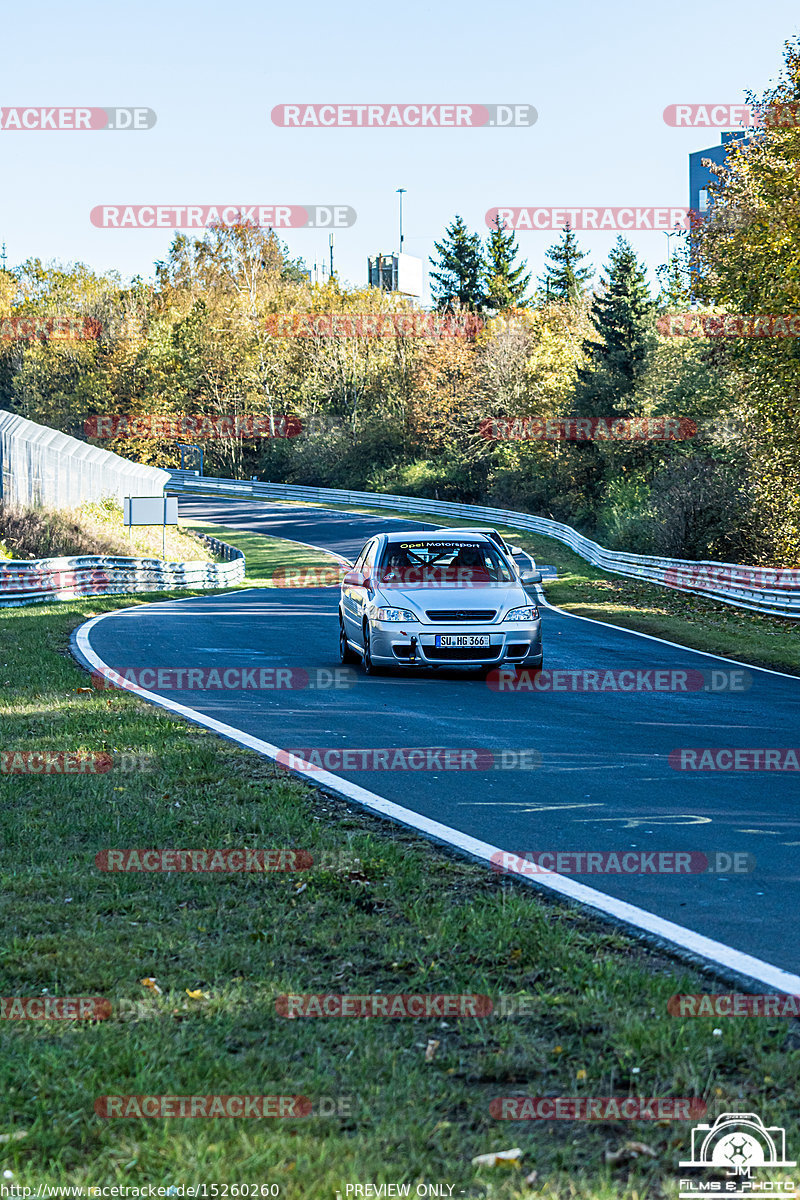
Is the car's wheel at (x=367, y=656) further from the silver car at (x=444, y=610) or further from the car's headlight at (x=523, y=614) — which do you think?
the car's headlight at (x=523, y=614)

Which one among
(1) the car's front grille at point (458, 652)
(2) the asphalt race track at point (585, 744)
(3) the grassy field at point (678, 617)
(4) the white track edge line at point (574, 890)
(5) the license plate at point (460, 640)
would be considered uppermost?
(5) the license plate at point (460, 640)

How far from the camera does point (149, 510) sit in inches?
1271

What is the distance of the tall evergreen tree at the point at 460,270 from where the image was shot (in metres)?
91.5

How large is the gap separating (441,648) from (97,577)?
54.7 ft

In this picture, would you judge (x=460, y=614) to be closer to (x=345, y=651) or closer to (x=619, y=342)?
(x=345, y=651)

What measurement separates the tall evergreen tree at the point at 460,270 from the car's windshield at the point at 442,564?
79.4m

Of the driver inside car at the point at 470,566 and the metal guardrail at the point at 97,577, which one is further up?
the driver inside car at the point at 470,566

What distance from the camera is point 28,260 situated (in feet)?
333

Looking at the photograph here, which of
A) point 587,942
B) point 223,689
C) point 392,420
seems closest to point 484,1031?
point 587,942

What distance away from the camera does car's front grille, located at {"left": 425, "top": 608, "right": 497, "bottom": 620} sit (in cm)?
1358

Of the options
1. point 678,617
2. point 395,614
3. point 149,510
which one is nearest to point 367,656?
point 395,614

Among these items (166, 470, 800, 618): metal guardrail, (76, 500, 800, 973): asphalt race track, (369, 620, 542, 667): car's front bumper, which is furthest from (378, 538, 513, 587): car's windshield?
(166, 470, 800, 618): metal guardrail

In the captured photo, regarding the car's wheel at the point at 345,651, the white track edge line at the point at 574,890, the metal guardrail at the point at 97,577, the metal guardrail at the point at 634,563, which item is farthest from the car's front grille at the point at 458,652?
the metal guardrail at the point at 97,577

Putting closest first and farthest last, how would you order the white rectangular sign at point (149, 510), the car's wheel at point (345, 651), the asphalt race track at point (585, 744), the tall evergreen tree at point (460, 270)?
the asphalt race track at point (585, 744), the car's wheel at point (345, 651), the white rectangular sign at point (149, 510), the tall evergreen tree at point (460, 270)
